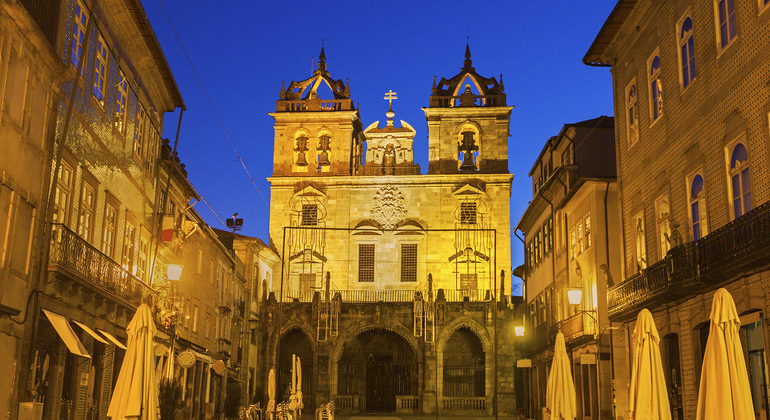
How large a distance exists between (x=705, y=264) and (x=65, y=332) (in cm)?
1249

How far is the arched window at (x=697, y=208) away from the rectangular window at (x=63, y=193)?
13169mm

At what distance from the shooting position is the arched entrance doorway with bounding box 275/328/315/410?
43.5 metres

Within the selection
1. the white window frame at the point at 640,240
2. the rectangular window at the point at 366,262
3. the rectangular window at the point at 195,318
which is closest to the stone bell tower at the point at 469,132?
the rectangular window at the point at 366,262

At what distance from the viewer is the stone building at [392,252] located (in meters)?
42.1

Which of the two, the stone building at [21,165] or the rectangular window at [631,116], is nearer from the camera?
the stone building at [21,165]

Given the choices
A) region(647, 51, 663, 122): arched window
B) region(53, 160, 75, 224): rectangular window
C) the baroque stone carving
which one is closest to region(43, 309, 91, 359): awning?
region(53, 160, 75, 224): rectangular window

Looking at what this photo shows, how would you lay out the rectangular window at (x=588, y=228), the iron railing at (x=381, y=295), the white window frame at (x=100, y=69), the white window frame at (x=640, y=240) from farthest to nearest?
the iron railing at (x=381, y=295) < the rectangular window at (x=588, y=228) < the white window frame at (x=640, y=240) < the white window frame at (x=100, y=69)

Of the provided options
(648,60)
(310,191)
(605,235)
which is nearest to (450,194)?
(310,191)

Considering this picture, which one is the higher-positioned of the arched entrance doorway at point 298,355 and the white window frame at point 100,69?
the white window frame at point 100,69

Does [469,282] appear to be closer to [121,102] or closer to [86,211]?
[121,102]

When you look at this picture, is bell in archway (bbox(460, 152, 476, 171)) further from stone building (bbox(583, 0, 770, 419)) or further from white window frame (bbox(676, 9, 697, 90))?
white window frame (bbox(676, 9, 697, 90))

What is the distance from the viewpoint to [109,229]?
19969mm

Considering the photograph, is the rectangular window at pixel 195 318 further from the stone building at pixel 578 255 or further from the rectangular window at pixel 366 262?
the rectangular window at pixel 366 262

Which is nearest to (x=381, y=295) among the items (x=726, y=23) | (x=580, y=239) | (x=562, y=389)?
(x=580, y=239)
